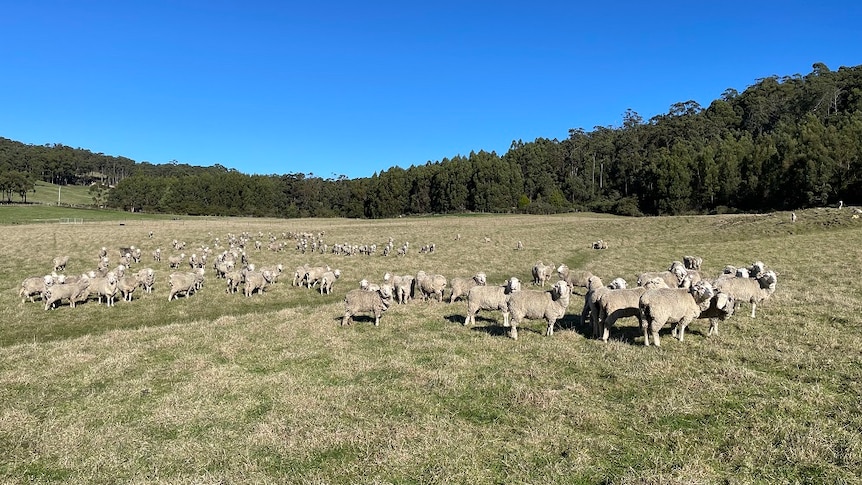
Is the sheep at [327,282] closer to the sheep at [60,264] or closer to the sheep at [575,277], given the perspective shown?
the sheep at [575,277]

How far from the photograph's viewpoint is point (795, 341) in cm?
1113

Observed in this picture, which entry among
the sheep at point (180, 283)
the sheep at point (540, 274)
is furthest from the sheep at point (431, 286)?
the sheep at point (180, 283)

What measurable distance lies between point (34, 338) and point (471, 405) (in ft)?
49.1

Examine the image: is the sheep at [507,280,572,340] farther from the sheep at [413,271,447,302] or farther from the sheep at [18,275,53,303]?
the sheep at [18,275,53,303]

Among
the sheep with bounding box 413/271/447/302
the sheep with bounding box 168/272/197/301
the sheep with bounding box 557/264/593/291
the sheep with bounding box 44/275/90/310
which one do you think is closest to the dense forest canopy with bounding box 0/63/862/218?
the sheep with bounding box 557/264/593/291

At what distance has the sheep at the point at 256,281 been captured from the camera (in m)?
21.6

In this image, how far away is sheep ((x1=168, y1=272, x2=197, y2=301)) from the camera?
806 inches

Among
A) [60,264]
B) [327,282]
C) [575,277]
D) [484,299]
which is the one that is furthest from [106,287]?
[575,277]

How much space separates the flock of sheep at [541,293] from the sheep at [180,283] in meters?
0.04

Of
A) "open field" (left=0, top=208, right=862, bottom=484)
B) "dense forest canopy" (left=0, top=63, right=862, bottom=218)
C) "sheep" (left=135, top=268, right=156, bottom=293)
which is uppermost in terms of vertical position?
"dense forest canopy" (left=0, top=63, right=862, bottom=218)

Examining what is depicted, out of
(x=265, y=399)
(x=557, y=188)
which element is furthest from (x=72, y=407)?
(x=557, y=188)

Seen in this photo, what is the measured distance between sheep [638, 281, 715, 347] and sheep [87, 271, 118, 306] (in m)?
20.7

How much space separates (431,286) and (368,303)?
4881 mm

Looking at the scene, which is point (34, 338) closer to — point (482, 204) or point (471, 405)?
point (471, 405)
